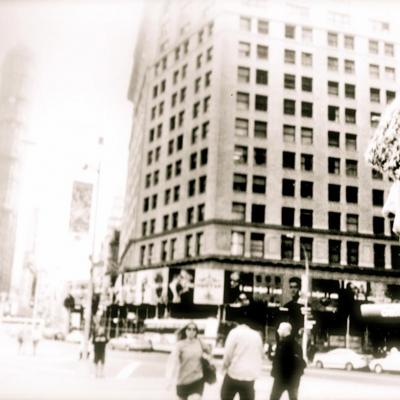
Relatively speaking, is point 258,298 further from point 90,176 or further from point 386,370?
point 90,176

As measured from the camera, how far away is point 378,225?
26906 millimetres

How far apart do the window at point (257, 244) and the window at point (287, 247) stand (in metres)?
1.30

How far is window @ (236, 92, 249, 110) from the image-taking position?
31964 millimetres

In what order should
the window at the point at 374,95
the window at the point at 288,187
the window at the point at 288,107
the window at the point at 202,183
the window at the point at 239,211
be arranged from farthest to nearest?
1. the window at the point at 202,183
2. the window at the point at 239,211
3. the window at the point at 288,187
4. the window at the point at 288,107
5. the window at the point at 374,95

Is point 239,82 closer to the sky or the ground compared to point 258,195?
closer to the sky

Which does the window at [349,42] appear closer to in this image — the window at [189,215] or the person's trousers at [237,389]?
the person's trousers at [237,389]

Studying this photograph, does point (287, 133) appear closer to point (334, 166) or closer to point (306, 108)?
point (306, 108)

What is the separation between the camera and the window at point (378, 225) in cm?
2639

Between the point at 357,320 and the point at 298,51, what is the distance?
10594 millimetres

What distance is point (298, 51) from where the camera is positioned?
72.9 ft

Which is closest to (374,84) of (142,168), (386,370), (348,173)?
(348,173)

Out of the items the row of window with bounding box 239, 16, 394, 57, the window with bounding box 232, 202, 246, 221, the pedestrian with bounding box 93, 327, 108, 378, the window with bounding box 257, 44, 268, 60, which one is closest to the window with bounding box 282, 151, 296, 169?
the window with bounding box 257, 44, 268, 60

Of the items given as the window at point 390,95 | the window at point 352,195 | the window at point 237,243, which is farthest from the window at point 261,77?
the window at point 390,95

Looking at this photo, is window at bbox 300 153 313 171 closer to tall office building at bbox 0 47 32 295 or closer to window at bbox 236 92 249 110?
window at bbox 236 92 249 110
